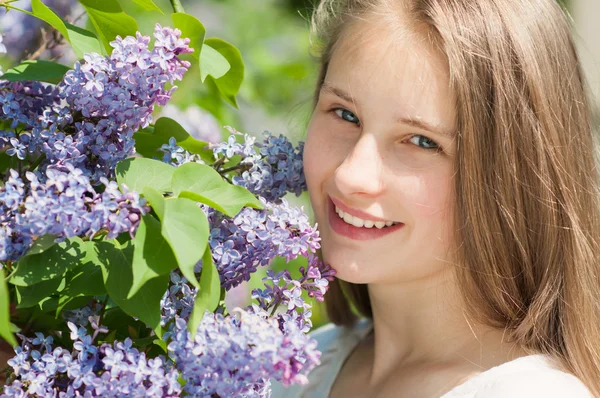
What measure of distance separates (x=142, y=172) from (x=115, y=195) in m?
0.07

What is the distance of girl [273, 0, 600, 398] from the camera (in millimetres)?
1004

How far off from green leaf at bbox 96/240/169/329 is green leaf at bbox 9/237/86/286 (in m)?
0.02

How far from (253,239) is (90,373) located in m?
0.21

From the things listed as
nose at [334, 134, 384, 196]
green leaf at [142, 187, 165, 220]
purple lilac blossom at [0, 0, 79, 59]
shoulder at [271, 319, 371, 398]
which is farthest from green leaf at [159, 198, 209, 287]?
shoulder at [271, 319, 371, 398]

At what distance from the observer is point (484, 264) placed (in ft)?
3.58

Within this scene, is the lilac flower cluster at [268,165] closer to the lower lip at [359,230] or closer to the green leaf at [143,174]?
the lower lip at [359,230]

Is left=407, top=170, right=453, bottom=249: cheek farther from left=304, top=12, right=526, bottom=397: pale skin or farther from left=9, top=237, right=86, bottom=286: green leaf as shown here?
left=9, top=237, right=86, bottom=286: green leaf

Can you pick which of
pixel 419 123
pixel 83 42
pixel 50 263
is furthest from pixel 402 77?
pixel 50 263

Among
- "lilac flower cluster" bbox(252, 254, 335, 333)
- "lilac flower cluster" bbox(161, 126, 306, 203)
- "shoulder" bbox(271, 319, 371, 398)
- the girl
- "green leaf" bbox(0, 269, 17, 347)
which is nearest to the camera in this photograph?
"green leaf" bbox(0, 269, 17, 347)

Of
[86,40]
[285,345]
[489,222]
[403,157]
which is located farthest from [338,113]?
[285,345]

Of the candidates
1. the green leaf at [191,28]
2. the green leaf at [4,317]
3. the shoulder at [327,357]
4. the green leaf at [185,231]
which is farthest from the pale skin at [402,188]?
the green leaf at [4,317]

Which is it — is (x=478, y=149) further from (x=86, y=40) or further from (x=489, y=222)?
(x=86, y=40)

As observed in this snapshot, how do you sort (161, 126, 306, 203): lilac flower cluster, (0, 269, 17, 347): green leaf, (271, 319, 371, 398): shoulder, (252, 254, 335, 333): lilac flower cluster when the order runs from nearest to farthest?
(0, 269, 17, 347): green leaf → (252, 254, 335, 333): lilac flower cluster → (161, 126, 306, 203): lilac flower cluster → (271, 319, 371, 398): shoulder

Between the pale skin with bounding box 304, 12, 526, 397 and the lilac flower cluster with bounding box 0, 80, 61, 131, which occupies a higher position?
the lilac flower cluster with bounding box 0, 80, 61, 131
